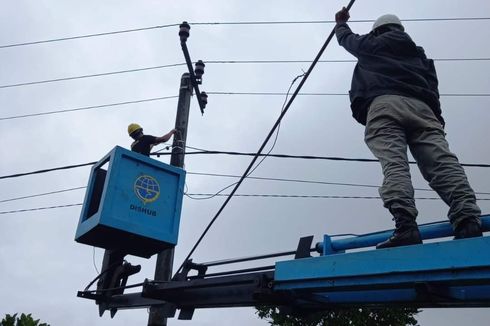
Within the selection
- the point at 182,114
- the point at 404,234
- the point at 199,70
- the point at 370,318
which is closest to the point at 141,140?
the point at 182,114

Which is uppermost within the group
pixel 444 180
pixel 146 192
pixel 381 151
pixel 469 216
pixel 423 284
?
pixel 146 192

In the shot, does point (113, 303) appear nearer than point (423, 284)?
No

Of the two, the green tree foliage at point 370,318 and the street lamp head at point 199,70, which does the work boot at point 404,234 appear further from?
the green tree foliage at point 370,318

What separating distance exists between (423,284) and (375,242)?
1.90 feet

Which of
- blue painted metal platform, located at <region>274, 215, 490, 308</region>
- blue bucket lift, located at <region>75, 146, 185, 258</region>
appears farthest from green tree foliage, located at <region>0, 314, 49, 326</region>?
blue painted metal platform, located at <region>274, 215, 490, 308</region>

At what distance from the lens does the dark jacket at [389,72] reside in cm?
314

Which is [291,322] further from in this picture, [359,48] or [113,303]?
[359,48]

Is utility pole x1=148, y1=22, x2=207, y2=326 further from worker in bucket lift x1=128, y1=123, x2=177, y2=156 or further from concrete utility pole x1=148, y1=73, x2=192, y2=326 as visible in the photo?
worker in bucket lift x1=128, y1=123, x2=177, y2=156

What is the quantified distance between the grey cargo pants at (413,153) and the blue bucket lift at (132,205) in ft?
8.33

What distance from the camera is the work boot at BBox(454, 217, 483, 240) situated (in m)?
2.58

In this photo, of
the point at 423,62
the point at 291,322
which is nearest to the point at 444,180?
the point at 423,62

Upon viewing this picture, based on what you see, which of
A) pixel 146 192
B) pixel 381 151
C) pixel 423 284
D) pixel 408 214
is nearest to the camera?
pixel 423 284

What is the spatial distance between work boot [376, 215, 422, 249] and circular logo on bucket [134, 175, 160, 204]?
2856 millimetres

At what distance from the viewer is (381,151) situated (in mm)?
2992
